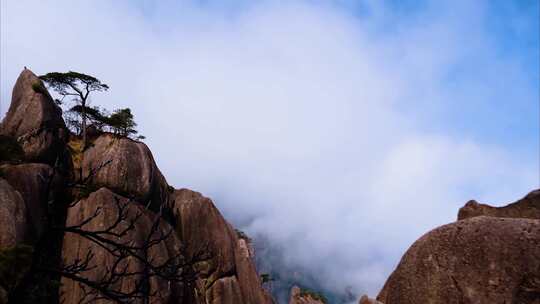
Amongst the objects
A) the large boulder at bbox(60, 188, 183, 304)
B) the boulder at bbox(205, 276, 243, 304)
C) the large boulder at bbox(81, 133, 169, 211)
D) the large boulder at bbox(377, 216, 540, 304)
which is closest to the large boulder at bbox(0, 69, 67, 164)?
the large boulder at bbox(81, 133, 169, 211)

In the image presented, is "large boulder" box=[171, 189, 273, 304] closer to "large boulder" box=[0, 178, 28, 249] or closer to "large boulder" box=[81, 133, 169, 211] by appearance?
"large boulder" box=[81, 133, 169, 211]

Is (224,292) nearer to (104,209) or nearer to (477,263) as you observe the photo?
(104,209)

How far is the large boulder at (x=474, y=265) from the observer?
9133 mm

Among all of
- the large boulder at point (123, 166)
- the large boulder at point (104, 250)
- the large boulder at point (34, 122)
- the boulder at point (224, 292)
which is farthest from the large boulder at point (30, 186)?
the boulder at point (224, 292)

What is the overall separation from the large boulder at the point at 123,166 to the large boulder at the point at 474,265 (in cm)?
2469

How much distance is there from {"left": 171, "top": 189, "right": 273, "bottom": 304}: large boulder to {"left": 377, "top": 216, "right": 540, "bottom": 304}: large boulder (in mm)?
27078

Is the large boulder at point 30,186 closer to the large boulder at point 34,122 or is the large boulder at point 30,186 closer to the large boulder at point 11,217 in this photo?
the large boulder at point 11,217

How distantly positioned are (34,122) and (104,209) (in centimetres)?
945

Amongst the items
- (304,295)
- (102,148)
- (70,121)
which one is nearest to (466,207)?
(102,148)

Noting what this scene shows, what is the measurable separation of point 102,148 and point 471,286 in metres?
30.8

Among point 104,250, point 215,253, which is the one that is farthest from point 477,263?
point 215,253

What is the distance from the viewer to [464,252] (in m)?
10.0

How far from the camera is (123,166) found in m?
33.6

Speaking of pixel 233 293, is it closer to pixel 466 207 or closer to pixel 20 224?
pixel 20 224
